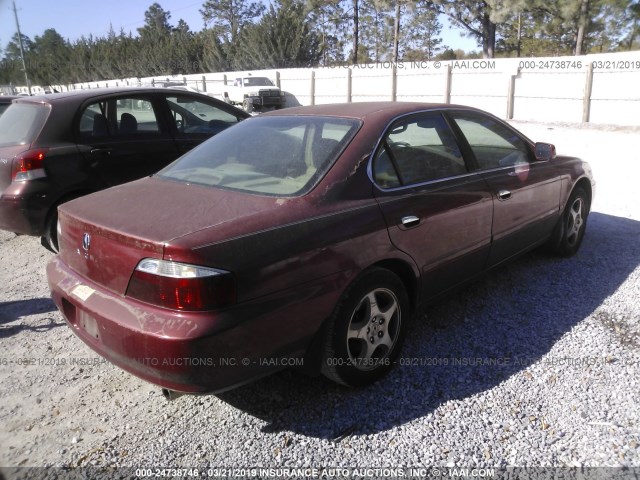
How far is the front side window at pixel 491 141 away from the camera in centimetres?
389

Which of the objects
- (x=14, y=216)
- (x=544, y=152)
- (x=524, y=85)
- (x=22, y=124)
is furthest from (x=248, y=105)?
(x=544, y=152)

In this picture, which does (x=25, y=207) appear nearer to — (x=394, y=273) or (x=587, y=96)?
(x=394, y=273)

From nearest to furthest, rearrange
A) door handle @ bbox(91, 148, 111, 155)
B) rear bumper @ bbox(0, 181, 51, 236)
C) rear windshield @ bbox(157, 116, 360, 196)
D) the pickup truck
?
rear windshield @ bbox(157, 116, 360, 196)
rear bumper @ bbox(0, 181, 51, 236)
door handle @ bbox(91, 148, 111, 155)
the pickup truck

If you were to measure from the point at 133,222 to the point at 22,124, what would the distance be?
352 cm

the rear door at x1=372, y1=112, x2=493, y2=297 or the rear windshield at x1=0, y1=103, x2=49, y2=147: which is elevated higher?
the rear windshield at x1=0, y1=103, x2=49, y2=147

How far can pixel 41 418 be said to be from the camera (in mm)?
2809

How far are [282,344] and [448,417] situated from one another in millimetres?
995

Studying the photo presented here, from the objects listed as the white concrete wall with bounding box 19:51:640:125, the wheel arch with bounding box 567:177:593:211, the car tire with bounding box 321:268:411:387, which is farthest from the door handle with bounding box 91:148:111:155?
the white concrete wall with bounding box 19:51:640:125

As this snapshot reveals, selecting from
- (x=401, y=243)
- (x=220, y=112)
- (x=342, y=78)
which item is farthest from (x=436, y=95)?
(x=401, y=243)

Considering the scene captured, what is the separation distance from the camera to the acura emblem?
105 inches

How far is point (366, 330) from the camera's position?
115 inches

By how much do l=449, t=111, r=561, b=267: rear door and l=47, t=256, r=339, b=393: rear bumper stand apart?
72.4 inches

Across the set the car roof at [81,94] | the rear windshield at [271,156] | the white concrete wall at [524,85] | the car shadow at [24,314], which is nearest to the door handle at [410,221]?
the rear windshield at [271,156]

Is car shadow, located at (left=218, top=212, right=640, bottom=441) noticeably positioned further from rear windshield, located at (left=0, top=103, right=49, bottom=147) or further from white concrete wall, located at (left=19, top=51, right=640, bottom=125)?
white concrete wall, located at (left=19, top=51, right=640, bottom=125)
